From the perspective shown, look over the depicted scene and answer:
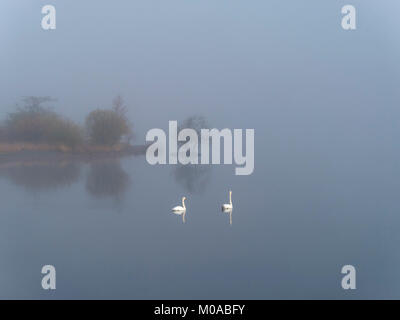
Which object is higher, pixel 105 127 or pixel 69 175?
pixel 105 127

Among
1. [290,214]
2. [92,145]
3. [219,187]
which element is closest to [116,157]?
[92,145]

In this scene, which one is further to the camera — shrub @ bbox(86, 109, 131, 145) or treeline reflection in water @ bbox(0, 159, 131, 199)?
shrub @ bbox(86, 109, 131, 145)

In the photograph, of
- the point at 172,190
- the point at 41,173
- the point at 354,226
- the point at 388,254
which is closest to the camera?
the point at 388,254

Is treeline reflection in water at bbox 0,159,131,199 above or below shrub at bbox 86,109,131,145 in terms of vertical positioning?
below

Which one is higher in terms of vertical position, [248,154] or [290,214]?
[248,154]

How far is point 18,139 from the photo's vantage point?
1641 cm

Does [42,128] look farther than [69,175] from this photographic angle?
Yes

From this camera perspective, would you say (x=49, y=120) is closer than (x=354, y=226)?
No

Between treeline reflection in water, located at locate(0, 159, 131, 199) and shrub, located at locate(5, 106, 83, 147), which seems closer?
treeline reflection in water, located at locate(0, 159, 131, 199)

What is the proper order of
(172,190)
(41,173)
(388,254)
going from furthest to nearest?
(41,173), (172,190), (388,254)

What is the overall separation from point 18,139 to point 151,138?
346cm

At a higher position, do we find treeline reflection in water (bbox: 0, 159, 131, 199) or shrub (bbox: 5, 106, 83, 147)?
shrub (bbox: 5, 106, 83, 147)

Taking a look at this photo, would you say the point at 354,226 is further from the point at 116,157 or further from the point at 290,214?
the point at 116,157

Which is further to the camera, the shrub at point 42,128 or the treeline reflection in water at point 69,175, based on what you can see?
the shrub at point 42,128
